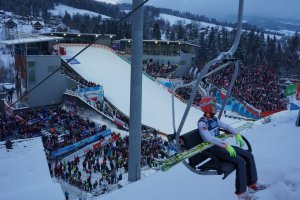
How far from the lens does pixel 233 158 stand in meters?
5.17

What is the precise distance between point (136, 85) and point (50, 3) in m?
147

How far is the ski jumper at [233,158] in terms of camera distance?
509cm

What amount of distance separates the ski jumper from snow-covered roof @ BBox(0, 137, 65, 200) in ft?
17.2

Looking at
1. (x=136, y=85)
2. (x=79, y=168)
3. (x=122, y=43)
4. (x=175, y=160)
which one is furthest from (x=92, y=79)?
(x=175, y=160)

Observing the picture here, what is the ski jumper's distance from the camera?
509 centimetres

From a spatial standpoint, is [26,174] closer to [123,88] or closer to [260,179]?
[260,179]

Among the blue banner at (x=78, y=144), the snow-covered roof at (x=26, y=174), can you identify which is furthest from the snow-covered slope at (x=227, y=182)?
the blue banner at (x=78, y=144)

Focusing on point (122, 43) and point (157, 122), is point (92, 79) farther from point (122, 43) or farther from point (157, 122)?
point (122, 43)

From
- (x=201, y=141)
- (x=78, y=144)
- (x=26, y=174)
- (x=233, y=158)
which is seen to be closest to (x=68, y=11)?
(x=78, y=144)

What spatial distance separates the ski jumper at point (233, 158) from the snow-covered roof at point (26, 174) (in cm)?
524

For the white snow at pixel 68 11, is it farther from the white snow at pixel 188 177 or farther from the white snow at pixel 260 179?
the white snow at pixel 260 179

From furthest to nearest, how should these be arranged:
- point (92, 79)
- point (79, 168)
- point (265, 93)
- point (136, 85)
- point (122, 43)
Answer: point (122, 43), point (265, 93), point (92, 79), point (79, 168), point (136, 85)

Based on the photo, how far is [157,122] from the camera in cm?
2664

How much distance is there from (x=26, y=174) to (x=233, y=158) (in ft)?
27.2
